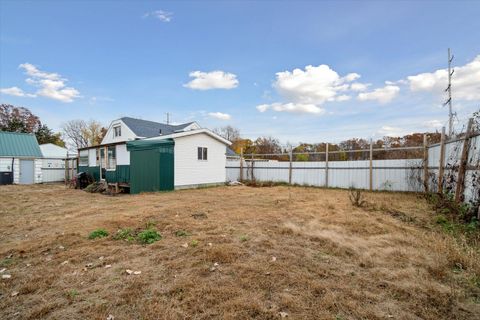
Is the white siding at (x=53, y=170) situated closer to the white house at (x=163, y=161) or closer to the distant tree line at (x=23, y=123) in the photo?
the white house at (x=163, y=161)

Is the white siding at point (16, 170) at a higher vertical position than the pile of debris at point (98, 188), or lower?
higher

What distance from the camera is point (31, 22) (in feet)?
31.3

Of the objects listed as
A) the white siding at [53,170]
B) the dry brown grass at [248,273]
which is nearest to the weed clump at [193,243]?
the dry brown grass at [248,273]

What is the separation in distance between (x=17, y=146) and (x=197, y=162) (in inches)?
629

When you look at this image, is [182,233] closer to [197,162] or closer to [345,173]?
[197,162]

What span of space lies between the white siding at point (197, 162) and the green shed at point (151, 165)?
43 centimetres

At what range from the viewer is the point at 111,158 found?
13.9 meters

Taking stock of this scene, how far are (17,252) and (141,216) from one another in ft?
8.04

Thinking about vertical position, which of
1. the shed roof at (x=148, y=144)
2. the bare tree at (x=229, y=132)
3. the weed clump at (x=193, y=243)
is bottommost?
the weed clump at (x=193, y=243)

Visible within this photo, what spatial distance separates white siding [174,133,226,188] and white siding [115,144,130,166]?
2865 millimetres

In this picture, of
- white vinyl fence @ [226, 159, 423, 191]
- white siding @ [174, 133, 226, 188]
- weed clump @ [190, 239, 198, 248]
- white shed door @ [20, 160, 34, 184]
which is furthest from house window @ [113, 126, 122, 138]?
weed clump @ [190, 239, 198, 248]

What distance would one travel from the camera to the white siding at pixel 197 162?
39.8ft

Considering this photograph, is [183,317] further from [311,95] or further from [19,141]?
[19,141]

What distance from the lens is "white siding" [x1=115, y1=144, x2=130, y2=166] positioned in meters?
12.5
